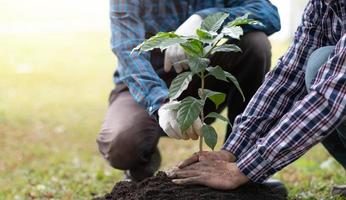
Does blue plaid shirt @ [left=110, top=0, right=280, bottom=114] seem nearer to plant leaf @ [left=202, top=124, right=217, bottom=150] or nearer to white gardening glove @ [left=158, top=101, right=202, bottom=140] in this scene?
white gardening glove @ [left=158, top=101, right=202, bottom=140]

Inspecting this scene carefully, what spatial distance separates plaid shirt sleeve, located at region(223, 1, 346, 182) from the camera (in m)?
1.89

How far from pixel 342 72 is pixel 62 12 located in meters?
12.5

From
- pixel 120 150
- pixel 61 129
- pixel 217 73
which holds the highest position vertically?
pixel 217 73

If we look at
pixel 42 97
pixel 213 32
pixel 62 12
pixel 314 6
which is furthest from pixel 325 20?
pixel 62 12

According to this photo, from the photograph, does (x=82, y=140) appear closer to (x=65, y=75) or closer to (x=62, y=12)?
(x=65, y=75)

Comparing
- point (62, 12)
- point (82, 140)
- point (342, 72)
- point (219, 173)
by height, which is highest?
point (342, 72)

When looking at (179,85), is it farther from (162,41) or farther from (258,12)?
(258,12)

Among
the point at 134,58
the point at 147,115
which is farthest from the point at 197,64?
the point at 147,115

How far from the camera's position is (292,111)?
1.99 m

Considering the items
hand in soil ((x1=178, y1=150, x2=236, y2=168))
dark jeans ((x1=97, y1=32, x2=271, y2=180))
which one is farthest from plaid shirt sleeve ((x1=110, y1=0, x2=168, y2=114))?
hand in soil ((x1=178, y1=150, x2=236, y2=168))

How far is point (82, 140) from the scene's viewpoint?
5059 millimetres

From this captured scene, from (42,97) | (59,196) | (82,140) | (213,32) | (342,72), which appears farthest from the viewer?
(42,97)

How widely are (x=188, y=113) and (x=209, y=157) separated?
0.24m

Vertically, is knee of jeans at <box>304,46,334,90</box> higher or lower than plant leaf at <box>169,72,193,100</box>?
higher
